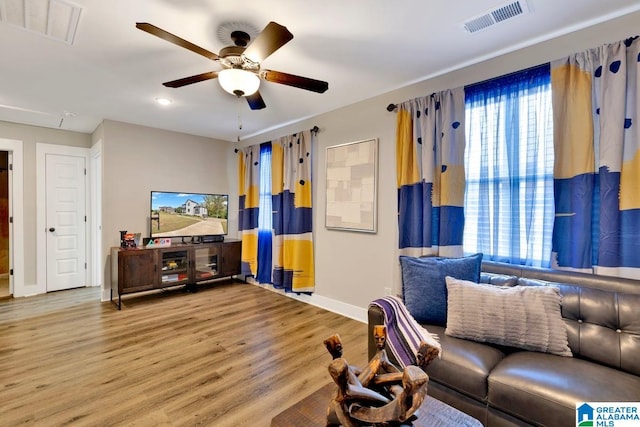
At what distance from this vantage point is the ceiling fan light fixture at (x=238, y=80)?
2.03 meters

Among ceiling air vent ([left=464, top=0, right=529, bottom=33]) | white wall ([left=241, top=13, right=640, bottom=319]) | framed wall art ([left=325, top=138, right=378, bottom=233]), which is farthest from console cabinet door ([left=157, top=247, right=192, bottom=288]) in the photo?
ceiling air vent ([left=464, top=0, right=529, bottom=33])

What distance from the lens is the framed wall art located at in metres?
3.19

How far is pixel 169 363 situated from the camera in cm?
237

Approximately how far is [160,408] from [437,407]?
1673mm

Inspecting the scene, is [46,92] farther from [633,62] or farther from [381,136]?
[633,62]

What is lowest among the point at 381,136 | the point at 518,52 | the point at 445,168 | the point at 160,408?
the point at 160,408

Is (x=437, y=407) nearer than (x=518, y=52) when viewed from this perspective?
Yes

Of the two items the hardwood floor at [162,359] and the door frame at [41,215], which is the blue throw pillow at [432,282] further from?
the door frame at [41,215]

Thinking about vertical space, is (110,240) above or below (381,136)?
below

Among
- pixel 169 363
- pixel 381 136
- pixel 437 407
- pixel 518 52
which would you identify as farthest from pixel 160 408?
pixel 518 52

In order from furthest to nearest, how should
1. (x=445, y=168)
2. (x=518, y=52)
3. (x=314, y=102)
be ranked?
(x=314, y=102), (x=445, y=168), (x=518, y=52)

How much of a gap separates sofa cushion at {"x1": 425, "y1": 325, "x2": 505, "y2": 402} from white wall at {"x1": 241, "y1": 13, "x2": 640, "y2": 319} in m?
1.19

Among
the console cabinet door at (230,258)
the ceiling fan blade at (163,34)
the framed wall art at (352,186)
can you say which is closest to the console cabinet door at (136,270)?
the console cabinet door at (230,258)

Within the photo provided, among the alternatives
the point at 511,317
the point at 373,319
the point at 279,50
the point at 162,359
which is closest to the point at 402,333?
the point at 373,319
